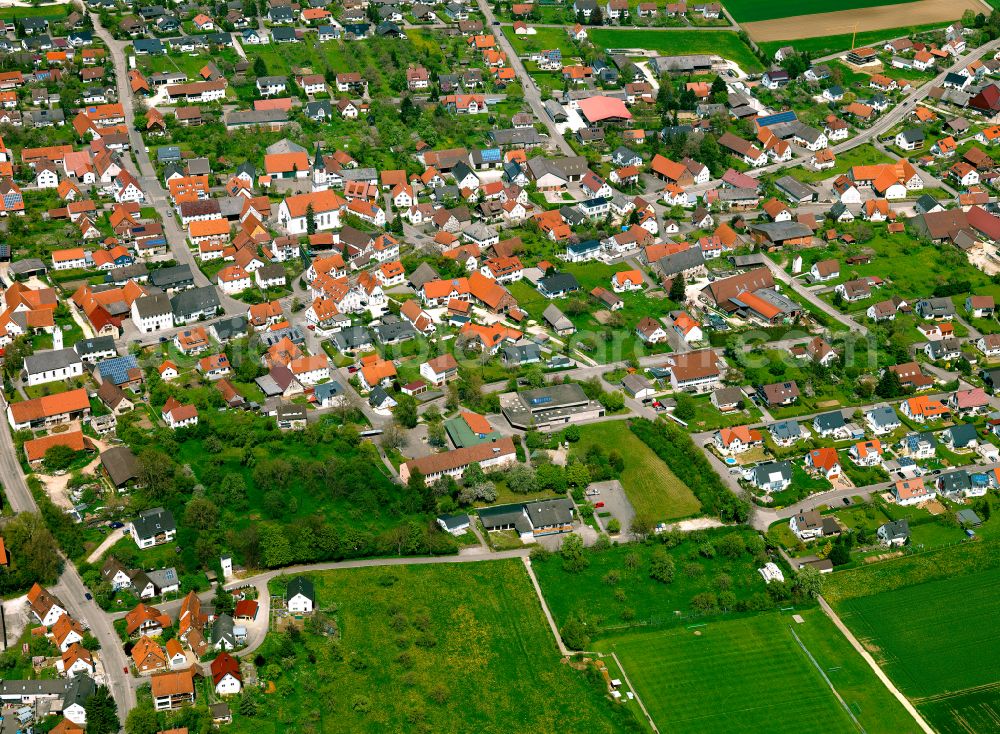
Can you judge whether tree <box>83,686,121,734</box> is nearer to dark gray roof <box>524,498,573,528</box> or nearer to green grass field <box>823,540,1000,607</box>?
dark gray roof <box>524,498,573,528</box>

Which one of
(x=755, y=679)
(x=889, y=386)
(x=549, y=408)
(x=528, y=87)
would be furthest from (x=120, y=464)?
(x=528, y=87)

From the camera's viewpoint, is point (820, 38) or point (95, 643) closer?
point (95, 643)

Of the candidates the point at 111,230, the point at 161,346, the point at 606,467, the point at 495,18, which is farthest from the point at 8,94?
the point at 606,467

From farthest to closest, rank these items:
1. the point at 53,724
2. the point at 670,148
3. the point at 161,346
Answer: the point at 670,148, the point at 161,346, the point at 53,724

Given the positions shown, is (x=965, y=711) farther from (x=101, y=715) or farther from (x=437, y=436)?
(x=101, y=715)

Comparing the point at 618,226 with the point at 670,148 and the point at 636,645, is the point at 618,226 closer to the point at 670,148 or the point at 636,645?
the point at 670,148
